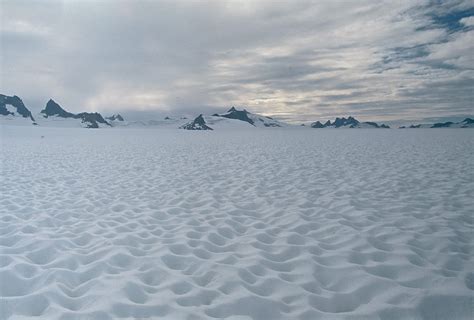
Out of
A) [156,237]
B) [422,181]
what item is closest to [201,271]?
[156,237]

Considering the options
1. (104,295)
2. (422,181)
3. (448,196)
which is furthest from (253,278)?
(422,181)

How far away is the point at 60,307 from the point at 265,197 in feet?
20.9

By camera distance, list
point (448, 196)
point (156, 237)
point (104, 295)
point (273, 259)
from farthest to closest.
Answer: point (448, 196)
point (156, 237)
point (273, 259)
point (104, 295)

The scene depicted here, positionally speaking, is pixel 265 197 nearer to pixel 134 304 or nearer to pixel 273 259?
pixel 273 259

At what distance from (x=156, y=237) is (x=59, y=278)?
1.92m

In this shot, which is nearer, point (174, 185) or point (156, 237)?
point (156, 237)

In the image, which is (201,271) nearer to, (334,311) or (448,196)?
(334,311)

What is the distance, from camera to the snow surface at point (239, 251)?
413 cm

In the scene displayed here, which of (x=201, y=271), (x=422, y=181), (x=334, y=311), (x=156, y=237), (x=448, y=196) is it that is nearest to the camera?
(x=334, y=311)

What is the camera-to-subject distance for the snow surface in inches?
163

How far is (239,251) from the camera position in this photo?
19.1 ft

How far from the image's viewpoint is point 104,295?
171 inches

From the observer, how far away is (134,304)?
4.12 metres

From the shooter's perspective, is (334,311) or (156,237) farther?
(156,237)
